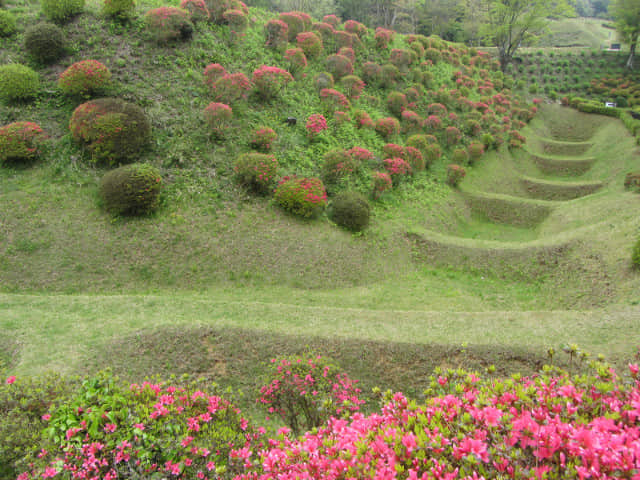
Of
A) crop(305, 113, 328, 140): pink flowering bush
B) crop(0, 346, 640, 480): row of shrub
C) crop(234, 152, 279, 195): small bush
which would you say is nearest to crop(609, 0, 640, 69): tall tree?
crop(305, 113, 328, 140): pink flowering bush

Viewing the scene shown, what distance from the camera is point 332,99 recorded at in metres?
18.6

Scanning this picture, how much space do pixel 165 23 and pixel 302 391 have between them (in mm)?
18312

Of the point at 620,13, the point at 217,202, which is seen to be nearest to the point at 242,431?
the point at 217,202

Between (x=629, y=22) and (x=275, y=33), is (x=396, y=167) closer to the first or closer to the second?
(x=275, y=33)

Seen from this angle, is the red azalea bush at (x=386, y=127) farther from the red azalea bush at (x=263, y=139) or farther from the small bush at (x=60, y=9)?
the small bush at (x=60, y=9)

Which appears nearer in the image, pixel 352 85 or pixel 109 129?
pixel 109 129

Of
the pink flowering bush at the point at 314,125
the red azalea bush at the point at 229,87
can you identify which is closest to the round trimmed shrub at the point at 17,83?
the red azalea bush at the point at 229,87

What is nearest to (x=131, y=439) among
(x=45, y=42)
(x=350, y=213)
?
(x=350, y=213)

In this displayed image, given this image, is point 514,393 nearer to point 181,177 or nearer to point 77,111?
point 181,177

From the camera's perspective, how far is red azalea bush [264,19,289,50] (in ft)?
65.0

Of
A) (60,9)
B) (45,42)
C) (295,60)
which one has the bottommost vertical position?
(295,60)

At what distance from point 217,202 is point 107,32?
11021 mm

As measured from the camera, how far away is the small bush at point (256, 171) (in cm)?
1270

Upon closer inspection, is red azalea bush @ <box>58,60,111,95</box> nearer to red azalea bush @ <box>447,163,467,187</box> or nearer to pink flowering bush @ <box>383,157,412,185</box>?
pink flowering bush @ <box>383,157,412,185</box>
